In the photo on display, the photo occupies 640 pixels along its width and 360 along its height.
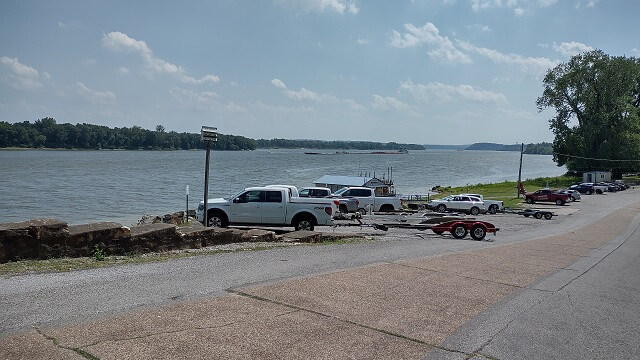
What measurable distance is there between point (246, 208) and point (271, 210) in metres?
0.92

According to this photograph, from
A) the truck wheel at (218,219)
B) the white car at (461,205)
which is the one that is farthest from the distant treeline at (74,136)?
the truck wheel at (218,219)

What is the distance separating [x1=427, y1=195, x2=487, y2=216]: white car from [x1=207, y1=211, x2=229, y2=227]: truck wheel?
2276 cm

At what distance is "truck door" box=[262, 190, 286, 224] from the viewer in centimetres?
1958

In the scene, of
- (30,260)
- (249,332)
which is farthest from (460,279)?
(30,260)

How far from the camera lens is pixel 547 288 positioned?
9.39m

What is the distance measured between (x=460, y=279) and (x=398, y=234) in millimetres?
9246

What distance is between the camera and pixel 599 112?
82.9m

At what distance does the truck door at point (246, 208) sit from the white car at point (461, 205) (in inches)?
876

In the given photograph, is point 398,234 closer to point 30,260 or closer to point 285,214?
point 285,214

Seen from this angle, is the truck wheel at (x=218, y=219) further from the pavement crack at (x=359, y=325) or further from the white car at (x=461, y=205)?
the white car at (x=461, y=205)

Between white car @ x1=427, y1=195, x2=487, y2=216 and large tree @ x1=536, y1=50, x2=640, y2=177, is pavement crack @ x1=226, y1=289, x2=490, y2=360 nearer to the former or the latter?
white car @ x1=427, y1=195, x2=487, y2=216

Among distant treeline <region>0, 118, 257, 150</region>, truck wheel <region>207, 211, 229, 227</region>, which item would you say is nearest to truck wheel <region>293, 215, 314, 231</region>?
truck wheel <region>207, 211, 229, 227</region>

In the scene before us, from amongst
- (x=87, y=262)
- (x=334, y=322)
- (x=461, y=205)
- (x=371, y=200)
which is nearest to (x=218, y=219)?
(x=87, y=262)

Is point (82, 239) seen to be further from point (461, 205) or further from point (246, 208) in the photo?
point (461, 205)
